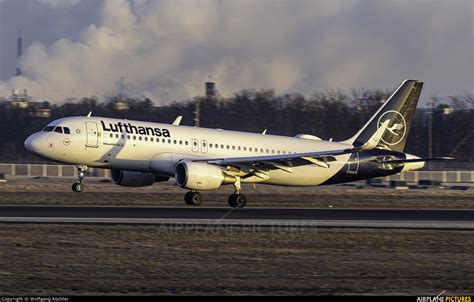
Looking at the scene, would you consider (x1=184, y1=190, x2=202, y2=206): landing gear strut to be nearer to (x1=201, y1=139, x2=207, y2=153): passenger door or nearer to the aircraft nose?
(x1=201, y1=139, x2=207, y2=153): passenger door

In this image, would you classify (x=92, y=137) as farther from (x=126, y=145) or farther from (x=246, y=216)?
(x=246, y=216)

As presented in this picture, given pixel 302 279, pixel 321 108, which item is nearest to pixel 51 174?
pixel 321 108

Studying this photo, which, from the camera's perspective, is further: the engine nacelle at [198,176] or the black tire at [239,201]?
the black tire at [239,201]

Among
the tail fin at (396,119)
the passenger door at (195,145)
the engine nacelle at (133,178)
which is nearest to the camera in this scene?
the passenger door at (195,145)

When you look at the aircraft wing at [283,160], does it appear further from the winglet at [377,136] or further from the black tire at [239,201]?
the winglet at [377,136]

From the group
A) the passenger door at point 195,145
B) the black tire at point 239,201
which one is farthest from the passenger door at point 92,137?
the black tire at point 239,201

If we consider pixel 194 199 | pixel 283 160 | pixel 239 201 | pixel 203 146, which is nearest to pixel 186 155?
pixel 203 146

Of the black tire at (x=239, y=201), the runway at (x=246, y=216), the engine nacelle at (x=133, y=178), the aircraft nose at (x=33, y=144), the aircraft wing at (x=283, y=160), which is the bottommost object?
the runway at (x=246, y=216)

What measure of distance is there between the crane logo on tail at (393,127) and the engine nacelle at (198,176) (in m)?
11.5

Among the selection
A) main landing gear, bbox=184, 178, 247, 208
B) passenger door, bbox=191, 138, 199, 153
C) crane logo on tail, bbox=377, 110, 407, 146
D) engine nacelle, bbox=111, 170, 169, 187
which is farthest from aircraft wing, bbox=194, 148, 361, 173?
crane logo on tail, bbox=377, 110, 407, 146

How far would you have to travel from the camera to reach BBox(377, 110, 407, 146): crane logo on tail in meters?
42.7

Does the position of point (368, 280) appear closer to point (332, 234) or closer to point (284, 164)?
point (332, 234)

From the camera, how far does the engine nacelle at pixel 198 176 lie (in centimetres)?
3409

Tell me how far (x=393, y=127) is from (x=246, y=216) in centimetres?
1565
